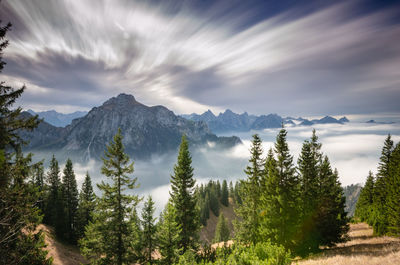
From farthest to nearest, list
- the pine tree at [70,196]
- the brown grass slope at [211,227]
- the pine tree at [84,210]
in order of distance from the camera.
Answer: the brown grass slope at [211,227]
the pine tree at [70,196]
the pine tree at [84,210]

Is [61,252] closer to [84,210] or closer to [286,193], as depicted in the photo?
[84,210]

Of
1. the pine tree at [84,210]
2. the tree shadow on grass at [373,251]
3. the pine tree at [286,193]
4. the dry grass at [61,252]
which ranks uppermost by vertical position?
the pine tree at [286,193]

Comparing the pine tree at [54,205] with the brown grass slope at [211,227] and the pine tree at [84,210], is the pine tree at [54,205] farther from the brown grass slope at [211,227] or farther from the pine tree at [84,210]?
the brown grass slope at [211,227]

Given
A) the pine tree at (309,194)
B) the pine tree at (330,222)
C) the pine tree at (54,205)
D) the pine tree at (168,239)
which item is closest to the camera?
the pine tree at (309,194)

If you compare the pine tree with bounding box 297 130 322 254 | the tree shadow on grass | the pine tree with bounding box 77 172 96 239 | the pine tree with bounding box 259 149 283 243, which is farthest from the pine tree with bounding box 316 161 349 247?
the pine tree with bounding box 77 172 96 239

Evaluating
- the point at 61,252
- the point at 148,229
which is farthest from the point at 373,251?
the point at 61,252

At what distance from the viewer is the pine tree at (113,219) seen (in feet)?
55.2

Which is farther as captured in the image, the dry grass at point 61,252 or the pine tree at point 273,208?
the dry grass at point 61,252

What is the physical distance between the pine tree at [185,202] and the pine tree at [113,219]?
649cm

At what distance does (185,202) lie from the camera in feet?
74.4

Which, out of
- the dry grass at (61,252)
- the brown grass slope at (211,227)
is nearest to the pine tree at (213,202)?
the brown grass slope at (211,227)

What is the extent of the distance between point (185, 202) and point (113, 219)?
8811 millimetres

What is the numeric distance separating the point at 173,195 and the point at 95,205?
9237 millimetres

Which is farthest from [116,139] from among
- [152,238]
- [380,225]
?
[380,225]
